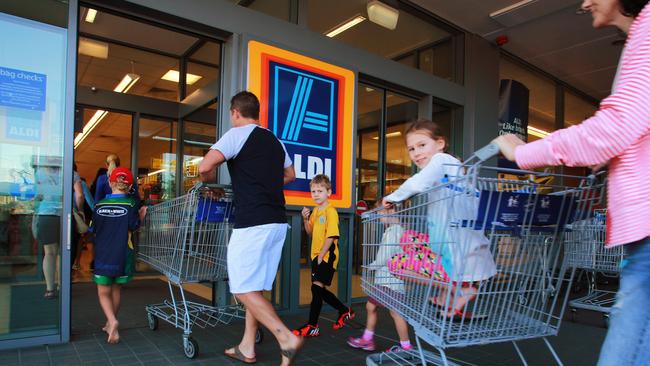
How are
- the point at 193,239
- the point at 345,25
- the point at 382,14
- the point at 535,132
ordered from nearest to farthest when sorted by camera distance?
the point at 193,239 < the point at 345,25 < the point at 382,14 < the point at 535,132

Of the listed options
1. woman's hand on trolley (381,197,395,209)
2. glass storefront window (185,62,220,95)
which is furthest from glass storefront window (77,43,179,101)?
woman's hand on trolley (381,197,395,209)

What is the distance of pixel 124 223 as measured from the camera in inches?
158

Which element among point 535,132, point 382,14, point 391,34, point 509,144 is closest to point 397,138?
point 391,34

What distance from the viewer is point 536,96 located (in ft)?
32.3

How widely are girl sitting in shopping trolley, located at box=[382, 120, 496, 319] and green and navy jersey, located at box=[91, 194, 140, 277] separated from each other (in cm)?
252

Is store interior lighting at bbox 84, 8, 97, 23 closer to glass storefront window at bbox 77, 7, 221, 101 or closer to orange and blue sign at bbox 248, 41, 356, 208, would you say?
glass storefront window at bbox 77, 7, 221, 101

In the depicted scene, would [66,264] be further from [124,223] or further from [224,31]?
[224,31]

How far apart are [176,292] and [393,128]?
4.16 meters

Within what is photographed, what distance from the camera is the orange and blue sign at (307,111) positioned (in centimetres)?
501

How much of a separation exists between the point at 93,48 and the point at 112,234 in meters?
5.46

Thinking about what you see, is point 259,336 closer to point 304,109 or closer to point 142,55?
point 304,109

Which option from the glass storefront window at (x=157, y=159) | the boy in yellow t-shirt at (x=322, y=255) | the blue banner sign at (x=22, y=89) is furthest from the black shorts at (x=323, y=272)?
the glass storefront window at (x=157, y=159)

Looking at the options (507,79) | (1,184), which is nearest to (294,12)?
(1,184)

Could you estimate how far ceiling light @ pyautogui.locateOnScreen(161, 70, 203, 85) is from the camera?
27.4 feet
